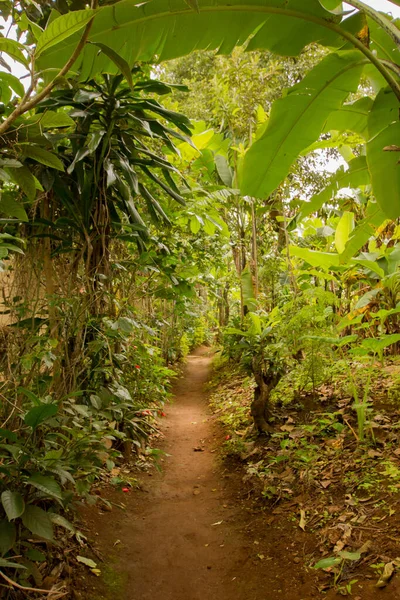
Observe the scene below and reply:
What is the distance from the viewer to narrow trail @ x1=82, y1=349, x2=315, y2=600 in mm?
2381

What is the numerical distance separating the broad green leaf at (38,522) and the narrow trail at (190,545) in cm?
78

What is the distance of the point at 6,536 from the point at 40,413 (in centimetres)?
49

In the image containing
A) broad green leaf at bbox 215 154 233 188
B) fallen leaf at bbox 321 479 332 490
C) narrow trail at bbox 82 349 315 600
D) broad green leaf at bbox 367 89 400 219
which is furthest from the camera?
broad green leaf at bbox 215 154 233 188

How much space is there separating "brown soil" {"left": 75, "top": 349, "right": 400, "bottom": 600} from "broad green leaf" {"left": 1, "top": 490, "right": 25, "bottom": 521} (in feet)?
2.66

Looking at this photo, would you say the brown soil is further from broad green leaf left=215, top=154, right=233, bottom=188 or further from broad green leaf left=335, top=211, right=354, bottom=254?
broad green leaf left=215, top=154, right=233, bottom=188

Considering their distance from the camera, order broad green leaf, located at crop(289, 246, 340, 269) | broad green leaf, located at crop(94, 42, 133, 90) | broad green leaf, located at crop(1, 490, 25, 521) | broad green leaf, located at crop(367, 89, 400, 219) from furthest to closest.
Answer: broad green leaf, located at crop(289, 246, 340, 269) → broad green leaf, located at crop(367, 89, 400, 219) → broad green leaf, located at crop(1, 490, 25, 521) → broad green leaf, located at crop(94, 42, 133, 90)

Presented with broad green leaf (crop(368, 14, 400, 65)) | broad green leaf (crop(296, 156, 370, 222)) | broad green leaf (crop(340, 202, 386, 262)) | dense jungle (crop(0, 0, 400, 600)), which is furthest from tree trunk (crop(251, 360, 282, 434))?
broad green leaf (crop(368, 14, 400, 65))

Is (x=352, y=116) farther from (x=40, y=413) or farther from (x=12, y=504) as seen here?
(x=12, y=504)

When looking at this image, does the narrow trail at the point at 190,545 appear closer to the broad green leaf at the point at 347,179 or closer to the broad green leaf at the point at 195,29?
the broad green leaf at the point at 347,179

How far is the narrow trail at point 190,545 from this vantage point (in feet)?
7.81

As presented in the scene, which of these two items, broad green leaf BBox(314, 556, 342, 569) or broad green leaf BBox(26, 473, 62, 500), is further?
broad green leaf BBox(314, 556, 342, 569)

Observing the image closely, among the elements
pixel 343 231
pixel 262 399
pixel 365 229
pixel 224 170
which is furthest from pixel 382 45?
pixel 224 170

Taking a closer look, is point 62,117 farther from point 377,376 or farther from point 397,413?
point 377,376

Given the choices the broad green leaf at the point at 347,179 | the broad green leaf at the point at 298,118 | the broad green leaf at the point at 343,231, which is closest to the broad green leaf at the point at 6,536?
the broad green leaf at the point at 298,118
